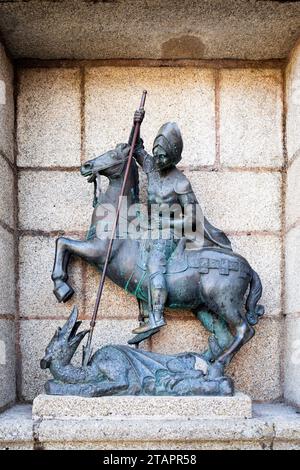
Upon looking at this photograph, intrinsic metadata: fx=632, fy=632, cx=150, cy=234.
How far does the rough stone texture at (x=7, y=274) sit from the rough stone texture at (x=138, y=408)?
1.96 feet

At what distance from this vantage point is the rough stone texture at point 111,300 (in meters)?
3.57

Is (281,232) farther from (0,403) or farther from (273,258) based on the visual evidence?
(0,403)

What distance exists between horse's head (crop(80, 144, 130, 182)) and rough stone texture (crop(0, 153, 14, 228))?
16.7 inches

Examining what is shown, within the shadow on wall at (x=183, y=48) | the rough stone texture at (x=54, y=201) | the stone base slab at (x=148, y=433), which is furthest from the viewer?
the rough stone texture at (x=54, y=201)

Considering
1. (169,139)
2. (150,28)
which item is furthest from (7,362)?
(150,28)

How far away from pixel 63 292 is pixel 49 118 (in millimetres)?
1039

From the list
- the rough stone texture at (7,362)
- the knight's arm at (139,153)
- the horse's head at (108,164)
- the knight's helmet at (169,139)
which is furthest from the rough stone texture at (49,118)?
the rough stone texture at (7,362)

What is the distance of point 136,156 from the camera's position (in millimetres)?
3453

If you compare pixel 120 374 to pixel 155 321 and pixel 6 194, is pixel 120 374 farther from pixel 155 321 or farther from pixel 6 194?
pixel 6 194

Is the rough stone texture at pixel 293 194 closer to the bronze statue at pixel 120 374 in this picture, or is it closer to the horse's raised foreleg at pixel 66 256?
the bronze statue at pixel 120 374

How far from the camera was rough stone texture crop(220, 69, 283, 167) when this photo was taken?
3.68 metres

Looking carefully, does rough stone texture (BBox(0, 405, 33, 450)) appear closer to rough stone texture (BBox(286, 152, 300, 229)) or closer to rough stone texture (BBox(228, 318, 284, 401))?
Result: rough stone texture (BBox(228, 318, 284, 401))

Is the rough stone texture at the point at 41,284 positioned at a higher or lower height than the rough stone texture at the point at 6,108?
lower

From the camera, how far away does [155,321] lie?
3223 mm
